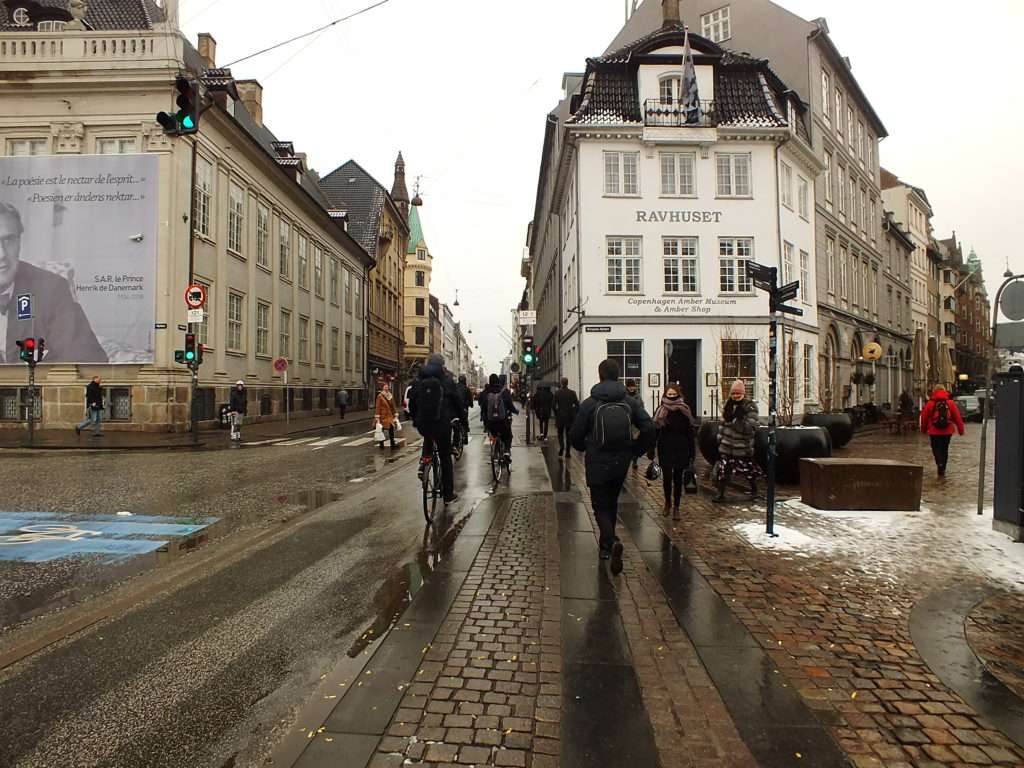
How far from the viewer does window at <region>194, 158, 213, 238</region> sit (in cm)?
2319

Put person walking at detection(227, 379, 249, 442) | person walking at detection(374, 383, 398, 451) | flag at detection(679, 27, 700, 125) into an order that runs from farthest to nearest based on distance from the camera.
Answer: flag at detection(679, 27, 700, 125)
person walking at detection(227, 379, 249, 442)
person walking at detection(374, 383, 398, 451)

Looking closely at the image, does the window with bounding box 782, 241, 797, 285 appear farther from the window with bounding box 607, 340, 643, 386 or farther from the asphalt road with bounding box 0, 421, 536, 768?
the asphalt road with bounding box 0, 421, 536, 768

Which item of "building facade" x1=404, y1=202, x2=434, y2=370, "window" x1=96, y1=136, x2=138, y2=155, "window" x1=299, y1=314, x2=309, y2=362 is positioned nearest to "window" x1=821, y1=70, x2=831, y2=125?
"window" x1=299, y1=314, x2=309, y2=362

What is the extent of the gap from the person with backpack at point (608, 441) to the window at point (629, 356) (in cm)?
1951

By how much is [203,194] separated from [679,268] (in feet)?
63.3

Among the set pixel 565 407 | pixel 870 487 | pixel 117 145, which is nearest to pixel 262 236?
pixel 117 145

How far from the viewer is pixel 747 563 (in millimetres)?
5520

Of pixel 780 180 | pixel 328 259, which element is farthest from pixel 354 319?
pixel 780 180

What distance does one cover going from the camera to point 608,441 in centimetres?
543

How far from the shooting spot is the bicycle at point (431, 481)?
23.7 ft

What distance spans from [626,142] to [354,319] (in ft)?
92.5

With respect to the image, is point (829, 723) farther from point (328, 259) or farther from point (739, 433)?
point (328, 259)

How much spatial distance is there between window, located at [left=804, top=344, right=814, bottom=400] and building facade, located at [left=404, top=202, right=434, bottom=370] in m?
54.2

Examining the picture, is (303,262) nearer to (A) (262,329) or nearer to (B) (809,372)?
(A) (262,329)
